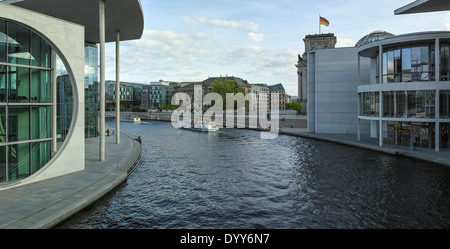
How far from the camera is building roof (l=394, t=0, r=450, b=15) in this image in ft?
92.4

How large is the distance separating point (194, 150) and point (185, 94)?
130667 millimetres

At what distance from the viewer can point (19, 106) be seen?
49.7 ft

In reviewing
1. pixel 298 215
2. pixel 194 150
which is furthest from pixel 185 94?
pixel 298 215

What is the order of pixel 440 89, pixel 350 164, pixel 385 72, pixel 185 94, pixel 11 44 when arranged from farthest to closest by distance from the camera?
pixel 185 94 → pixel 385 72 → pixel 440 89 → pixel 350 164 → pixel 11 44

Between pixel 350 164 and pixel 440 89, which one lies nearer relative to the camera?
pixel 350 164

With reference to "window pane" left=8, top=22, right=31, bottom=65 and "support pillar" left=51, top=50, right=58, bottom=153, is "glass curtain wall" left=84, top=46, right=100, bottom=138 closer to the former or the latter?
"support pillar" left=51, top=50, right=58, bottom=153

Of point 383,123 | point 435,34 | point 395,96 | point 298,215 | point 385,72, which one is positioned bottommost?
point 298,215

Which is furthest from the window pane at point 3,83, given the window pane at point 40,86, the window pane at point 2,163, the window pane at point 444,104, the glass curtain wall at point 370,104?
the window pane at point 444,104

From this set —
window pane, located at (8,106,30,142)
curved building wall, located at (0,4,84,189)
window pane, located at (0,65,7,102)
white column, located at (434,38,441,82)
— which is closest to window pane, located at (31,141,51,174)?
curved building wall, located at (0,4,84,189)

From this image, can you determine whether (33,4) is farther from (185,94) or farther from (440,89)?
(185,94)

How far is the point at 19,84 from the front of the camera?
1514 centimetres

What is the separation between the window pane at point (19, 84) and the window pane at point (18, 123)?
0.47 metres

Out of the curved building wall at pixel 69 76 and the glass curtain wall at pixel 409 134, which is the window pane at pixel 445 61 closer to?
the glass curtain wall at pixel 409 134

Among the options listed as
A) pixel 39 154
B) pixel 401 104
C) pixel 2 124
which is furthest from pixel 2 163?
pixel 401 104
